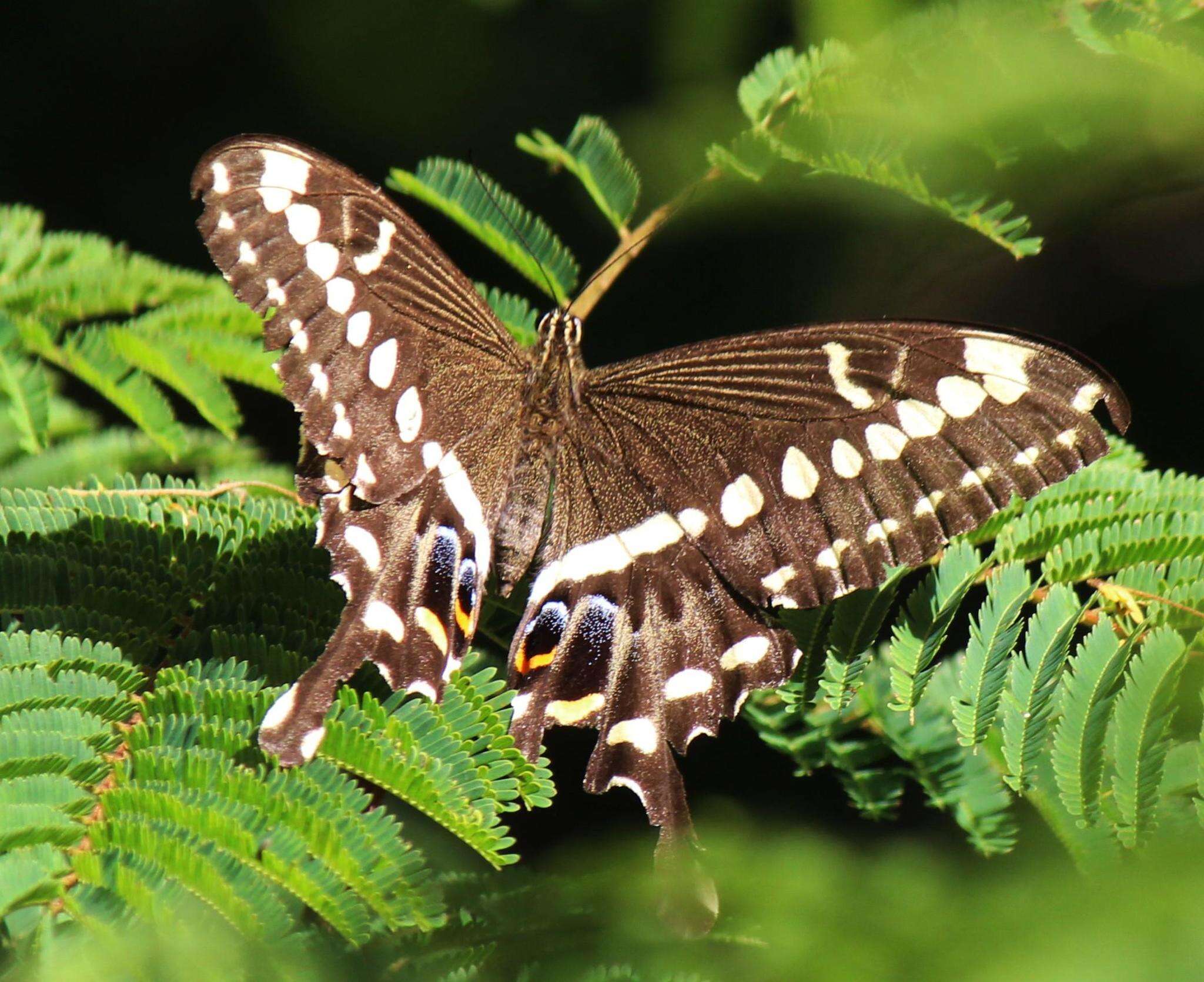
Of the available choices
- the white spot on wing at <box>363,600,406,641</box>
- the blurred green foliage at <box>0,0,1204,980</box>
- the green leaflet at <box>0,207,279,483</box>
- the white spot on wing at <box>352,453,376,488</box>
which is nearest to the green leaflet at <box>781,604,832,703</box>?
the blurred green foliage at <box>0,0,1204,980</box>

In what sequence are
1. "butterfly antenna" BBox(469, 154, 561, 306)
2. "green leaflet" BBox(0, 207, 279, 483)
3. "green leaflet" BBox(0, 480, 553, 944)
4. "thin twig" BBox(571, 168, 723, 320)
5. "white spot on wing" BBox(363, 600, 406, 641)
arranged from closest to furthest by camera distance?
"green leaflet" BBox(0, 480, 553, 944) < "white spot on wing" BBox(363, 600, 406, 641) < "green leaflet" BBox(0, 207, 279, 483) < "thin twig" BBox(571, 168, 723, 320) < "butterfly antenna" BBox(469, 154, 561, 306)

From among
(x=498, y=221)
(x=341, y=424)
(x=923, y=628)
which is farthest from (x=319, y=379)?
(x=923, y=628)

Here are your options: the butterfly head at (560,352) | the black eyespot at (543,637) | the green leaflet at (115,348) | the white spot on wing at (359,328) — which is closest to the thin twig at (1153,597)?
the black eyespot at (543,637)

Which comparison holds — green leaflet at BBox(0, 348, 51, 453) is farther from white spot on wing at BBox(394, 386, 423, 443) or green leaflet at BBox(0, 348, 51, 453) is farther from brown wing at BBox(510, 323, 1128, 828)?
brown wing at BBox(510, 323, 1128, 828)

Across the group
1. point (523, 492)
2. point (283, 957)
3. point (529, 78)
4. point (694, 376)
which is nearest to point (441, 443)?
point (523, 492)

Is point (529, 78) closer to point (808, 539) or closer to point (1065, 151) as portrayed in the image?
point (1065, 151)

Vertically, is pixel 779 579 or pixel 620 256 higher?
pixel 620 256

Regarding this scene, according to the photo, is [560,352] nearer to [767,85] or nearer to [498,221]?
[498,221]

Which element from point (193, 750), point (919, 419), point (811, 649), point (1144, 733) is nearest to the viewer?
point (193, 750)
